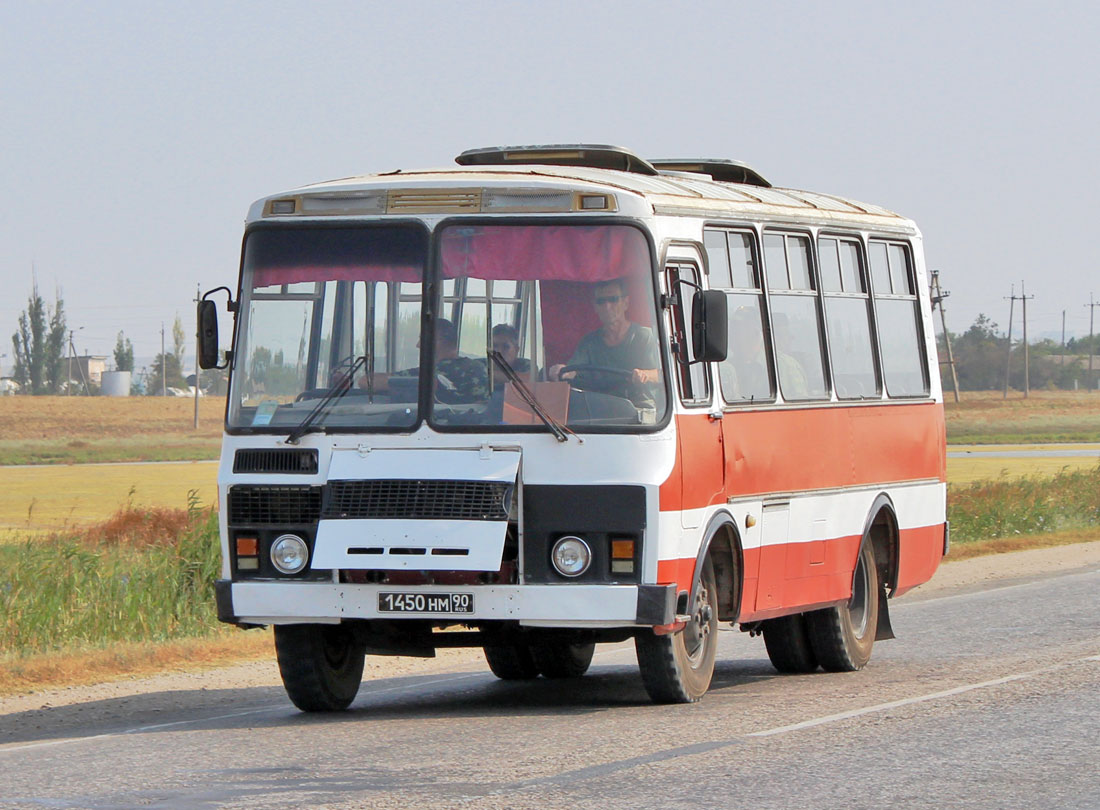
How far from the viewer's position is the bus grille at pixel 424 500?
9.94 metres

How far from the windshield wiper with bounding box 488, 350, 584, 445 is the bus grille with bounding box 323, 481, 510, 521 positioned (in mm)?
410

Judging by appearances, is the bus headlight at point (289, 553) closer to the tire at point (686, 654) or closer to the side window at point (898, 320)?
the tire at point (686, 654)

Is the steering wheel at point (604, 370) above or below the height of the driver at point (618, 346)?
below

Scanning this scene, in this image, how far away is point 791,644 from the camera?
13.5 m

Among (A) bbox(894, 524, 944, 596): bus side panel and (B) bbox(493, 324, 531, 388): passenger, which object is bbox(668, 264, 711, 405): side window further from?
(A) bbox(894, 524, 944, 596): bus side panel

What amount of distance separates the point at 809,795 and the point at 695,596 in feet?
9.88

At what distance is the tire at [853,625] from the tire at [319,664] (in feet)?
11.8

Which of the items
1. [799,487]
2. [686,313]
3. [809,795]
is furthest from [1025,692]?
[809,795]

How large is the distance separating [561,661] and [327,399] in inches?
143

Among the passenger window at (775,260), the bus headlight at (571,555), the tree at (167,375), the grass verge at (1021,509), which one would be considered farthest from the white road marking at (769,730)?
the tree at (167,375)

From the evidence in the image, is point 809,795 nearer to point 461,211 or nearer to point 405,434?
point 405,434

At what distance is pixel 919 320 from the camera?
14836 mm

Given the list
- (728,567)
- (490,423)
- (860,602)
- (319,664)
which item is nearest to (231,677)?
(319,664)

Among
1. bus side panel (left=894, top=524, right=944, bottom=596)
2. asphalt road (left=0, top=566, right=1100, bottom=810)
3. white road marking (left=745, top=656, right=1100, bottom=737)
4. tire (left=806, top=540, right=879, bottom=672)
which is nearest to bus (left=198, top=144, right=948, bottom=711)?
asphalt road (left=0, top=566, right=1100, bottom=810)
